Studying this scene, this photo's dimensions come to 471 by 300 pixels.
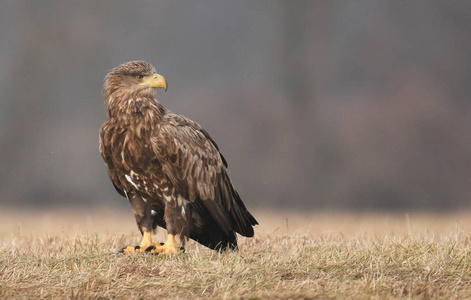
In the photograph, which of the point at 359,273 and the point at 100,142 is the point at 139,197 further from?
the point at 359,273

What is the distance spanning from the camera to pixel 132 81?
638 cm

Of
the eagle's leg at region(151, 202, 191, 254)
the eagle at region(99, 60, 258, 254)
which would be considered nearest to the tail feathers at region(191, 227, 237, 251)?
the eagle at region(99, 60, 258, 254)

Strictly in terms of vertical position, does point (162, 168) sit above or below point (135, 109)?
below

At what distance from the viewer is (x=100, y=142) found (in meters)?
6.14

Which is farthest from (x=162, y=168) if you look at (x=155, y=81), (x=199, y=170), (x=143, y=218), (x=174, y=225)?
(x=155, y=81)

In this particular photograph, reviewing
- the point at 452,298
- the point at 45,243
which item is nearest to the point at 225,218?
the point at 45,243

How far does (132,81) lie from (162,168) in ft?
3.42

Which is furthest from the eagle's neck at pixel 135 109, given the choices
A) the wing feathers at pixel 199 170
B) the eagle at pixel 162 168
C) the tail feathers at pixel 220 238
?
→ the tail feathers at pixel 220 238

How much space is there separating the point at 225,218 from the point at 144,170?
1.01 metres

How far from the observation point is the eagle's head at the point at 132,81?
631 cm

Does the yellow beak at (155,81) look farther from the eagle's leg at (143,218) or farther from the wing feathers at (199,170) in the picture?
the eagle's leg at (143,218)

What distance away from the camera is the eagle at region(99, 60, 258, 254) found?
5.95m

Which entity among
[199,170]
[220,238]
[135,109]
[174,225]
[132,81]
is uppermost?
[132,81]

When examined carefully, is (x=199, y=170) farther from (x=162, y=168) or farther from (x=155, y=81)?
(x=155, y=81)
